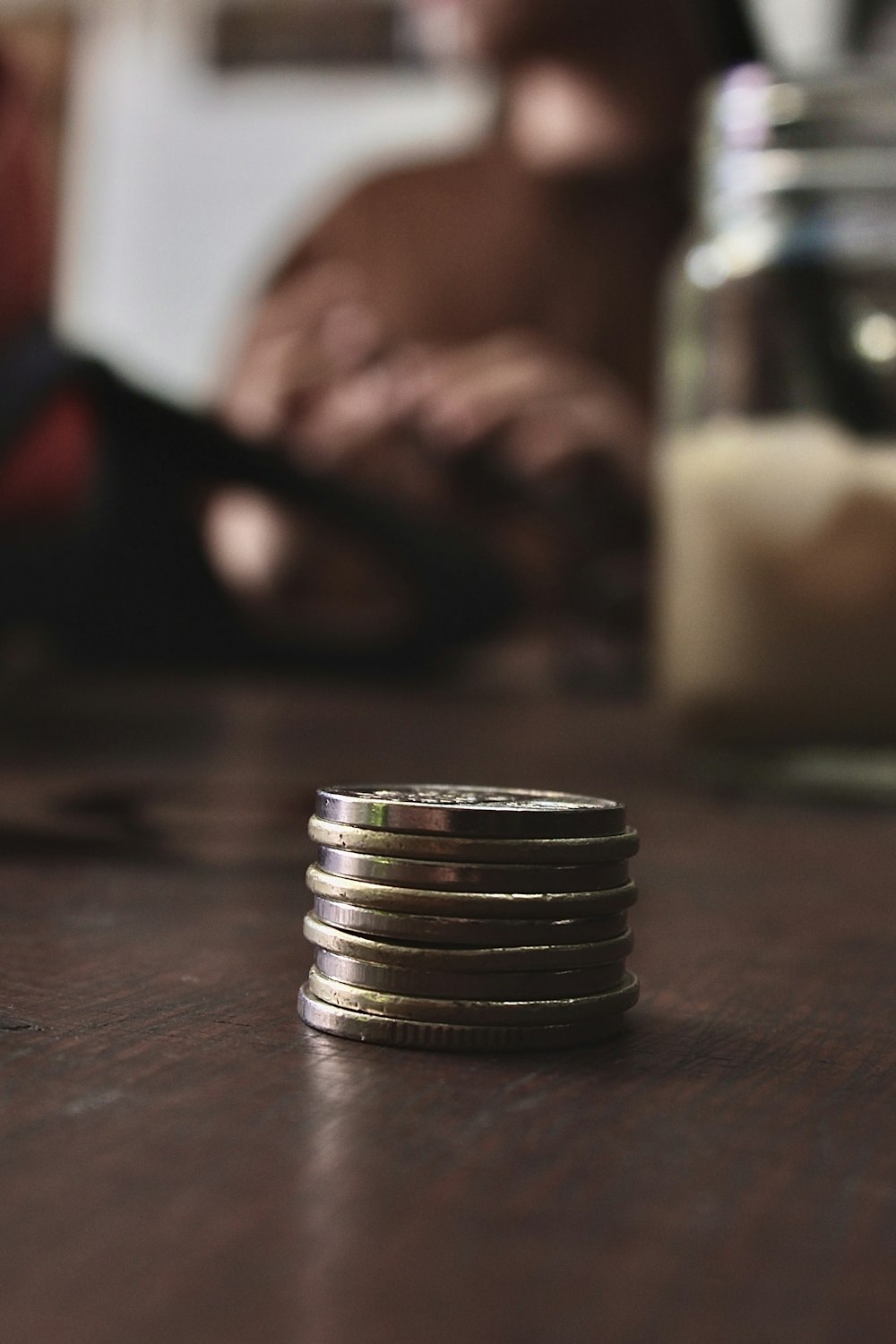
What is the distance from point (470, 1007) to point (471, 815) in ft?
0.12

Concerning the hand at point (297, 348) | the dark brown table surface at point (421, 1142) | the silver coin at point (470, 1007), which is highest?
the hand at point (297, 348)

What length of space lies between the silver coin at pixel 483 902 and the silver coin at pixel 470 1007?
0.05ft

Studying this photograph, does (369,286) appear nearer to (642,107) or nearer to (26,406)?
(642,107)

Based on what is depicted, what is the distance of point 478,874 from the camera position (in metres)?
0.30

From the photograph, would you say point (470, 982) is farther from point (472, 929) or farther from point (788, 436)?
→ point (788, 436)

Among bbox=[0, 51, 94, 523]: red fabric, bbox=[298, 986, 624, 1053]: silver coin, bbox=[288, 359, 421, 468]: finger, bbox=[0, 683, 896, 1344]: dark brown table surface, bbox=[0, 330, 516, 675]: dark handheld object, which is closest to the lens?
bbox=[0, 683, 896, 1344]: dark brown table surface

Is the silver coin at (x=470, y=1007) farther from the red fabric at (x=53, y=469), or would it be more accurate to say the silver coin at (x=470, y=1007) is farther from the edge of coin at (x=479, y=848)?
the red fabric at (x=53, y=469)

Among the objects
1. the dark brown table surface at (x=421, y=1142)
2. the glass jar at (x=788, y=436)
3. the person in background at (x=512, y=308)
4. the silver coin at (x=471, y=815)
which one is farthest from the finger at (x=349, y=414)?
the silver coin at (x=471, y=815)

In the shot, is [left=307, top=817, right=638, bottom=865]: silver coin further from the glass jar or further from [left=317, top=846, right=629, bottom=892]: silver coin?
the glass jar

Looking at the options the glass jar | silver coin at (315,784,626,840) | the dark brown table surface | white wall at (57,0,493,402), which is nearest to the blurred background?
the glass jar

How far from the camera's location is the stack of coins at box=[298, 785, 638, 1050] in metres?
0.29

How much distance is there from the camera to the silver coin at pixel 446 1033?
0.29 metres

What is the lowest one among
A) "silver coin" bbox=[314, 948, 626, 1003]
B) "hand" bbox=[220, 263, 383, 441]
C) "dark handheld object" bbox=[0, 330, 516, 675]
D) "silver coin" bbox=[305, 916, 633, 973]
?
"silver coin" bbox=[314, 948, 626, 1003]

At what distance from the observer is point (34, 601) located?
178 cm
